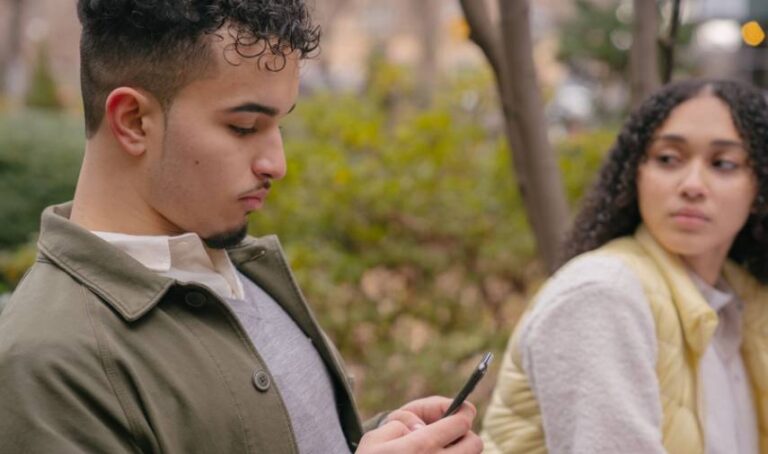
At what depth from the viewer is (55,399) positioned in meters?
1.41

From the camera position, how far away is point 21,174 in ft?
28.6

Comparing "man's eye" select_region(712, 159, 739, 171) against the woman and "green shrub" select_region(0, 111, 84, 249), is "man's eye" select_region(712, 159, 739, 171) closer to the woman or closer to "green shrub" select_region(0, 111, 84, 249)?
the woman

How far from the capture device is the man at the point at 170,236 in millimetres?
1480

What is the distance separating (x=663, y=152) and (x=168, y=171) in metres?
1.54

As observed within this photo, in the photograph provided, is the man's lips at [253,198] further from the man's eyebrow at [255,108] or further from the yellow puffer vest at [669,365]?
the yellow puffer vest at [669,365]

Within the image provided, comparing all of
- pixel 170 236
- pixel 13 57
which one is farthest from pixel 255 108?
pixel 13 57

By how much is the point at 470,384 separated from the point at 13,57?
24.1m

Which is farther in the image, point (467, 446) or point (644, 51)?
point (644, 51)

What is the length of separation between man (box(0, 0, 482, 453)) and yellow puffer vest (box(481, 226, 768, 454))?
894 millimetres

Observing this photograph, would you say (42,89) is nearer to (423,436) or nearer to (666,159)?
(666,159)

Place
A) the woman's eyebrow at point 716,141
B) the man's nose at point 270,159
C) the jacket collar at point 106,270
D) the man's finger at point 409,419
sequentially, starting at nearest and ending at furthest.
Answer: the jacket collar at point 106,270 → the man's nose at point 270,159 → the man's finger at point 409,419 → the woman's eyebrow at point 716,141

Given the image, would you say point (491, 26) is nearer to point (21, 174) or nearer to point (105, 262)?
point (105, 262)

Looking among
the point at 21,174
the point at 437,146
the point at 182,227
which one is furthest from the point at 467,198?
the point at 21,174

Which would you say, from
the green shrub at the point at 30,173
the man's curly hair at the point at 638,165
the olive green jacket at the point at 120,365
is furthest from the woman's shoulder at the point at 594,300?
the green shrub at the point at 30,173
